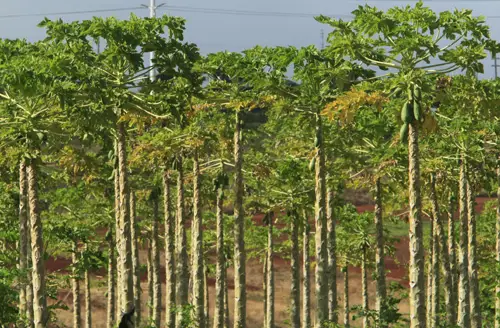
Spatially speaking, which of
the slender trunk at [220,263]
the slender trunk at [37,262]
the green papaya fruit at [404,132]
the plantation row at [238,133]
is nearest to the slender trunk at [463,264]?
the plantation row at [238,133]

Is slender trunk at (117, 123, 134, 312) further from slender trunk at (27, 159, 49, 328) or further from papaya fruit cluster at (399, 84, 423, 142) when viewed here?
papaya fruit cluster at (399, 84, 423, 142)

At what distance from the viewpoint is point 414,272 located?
20609 millimetres

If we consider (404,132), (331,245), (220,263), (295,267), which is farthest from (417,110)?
(295,267)

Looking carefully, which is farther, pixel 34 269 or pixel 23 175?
pixel 23 175

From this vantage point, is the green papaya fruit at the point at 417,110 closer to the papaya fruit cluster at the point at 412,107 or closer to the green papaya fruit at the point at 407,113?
the papaya fruit cluster at the point at 412,107

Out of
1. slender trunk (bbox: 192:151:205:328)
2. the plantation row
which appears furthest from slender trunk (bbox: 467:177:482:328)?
slender trunk (bbox: 192:151:205:328)

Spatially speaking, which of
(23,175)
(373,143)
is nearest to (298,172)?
(373,143)

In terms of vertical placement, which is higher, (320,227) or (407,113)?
(407,113)

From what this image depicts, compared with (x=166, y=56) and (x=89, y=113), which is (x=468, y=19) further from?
(x=89, y=113)

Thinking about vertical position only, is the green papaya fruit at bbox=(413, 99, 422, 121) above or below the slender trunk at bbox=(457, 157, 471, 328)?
above

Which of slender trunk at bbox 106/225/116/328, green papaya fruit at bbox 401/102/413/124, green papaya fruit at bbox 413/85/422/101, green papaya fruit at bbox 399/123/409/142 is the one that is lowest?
slender trunk at bbox 106/225/116/328

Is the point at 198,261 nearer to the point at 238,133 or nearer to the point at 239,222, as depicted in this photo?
the point at 239,222

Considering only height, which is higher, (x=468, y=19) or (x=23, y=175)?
(x=468, y=19)

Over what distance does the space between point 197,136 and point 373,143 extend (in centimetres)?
719
